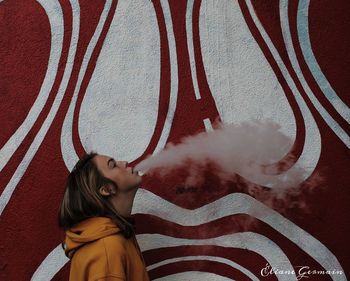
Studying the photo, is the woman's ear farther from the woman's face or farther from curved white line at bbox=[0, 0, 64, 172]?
curved white line at bbox=[0, 0, 64, 172]

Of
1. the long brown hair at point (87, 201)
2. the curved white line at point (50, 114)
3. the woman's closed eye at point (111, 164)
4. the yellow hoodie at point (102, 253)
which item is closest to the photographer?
the yellow hoodie at point (102, 253)

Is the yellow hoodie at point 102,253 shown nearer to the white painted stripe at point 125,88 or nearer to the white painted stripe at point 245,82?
the white painted stripe at point 125,88

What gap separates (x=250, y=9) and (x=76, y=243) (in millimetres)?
1759

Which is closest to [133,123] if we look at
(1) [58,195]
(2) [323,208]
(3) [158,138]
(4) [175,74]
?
(3) [158,138]

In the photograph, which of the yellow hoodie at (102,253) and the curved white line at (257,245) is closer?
the yellow hoodie at (102,253)

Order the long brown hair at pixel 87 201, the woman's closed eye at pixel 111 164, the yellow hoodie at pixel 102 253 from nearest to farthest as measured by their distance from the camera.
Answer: the yellow hoodie at pixel 102 253 < the long brown hair at pixel 87 201 < the woman's closed eye at pixel 111 164

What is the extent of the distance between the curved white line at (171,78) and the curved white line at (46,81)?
2.12 feet

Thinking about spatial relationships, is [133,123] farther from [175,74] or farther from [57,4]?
[57,4]

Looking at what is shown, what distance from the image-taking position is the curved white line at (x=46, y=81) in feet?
10.3

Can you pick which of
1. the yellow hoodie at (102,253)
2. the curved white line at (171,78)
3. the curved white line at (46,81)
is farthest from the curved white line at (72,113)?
the yellow hoodie at (102,253)

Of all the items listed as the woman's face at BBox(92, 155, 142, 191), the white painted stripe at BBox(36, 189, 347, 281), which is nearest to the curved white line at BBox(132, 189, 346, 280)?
the white painted stripe at BBox(36, 189, 347, 281)

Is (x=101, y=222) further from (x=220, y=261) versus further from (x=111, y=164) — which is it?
(x=220, y=261)

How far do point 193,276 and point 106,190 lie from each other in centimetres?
A: 85

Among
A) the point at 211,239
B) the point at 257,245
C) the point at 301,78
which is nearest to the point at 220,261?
the point at 211,239
